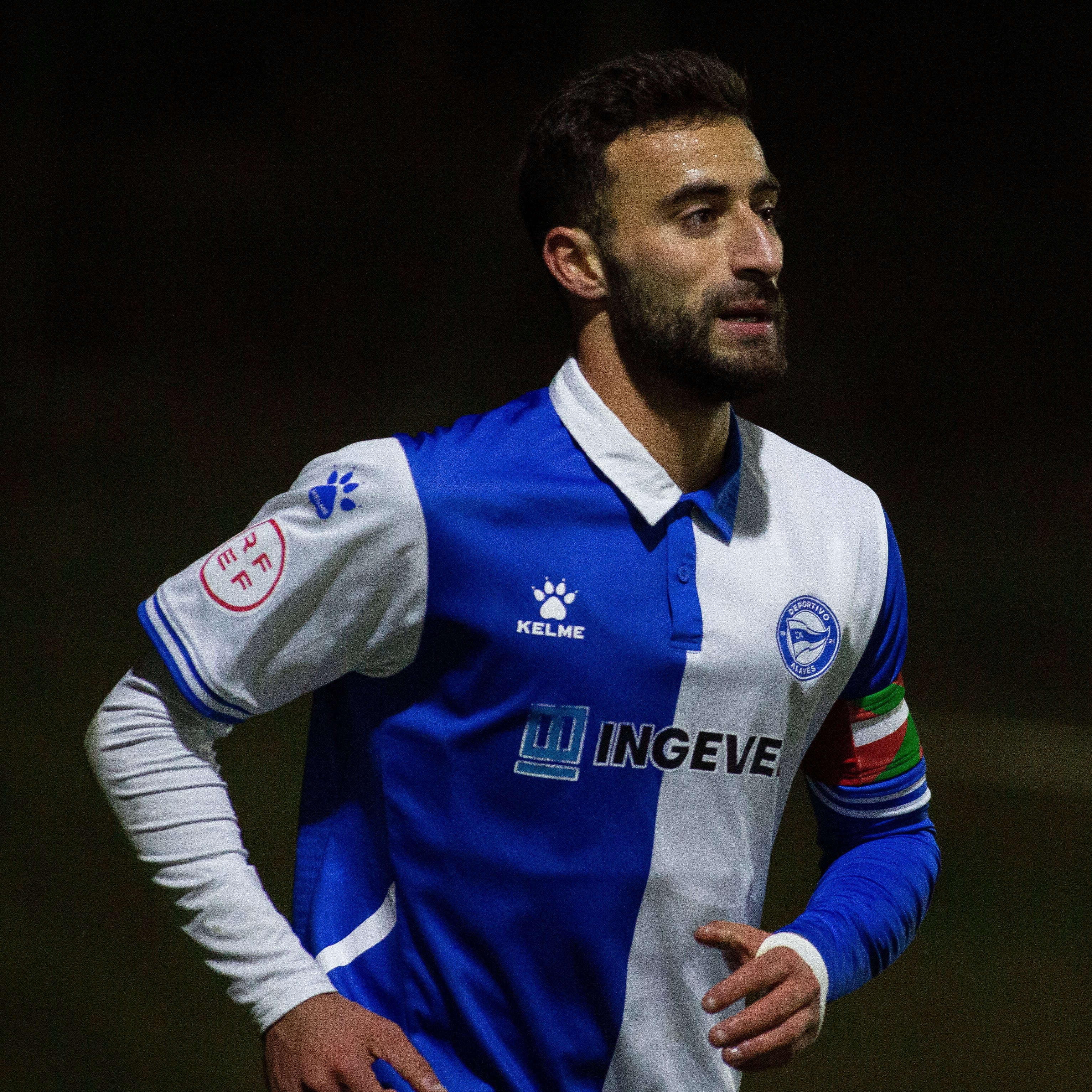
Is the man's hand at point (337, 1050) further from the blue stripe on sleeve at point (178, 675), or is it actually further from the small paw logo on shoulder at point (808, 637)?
the small paw logo on shoulder at point (808, 637)

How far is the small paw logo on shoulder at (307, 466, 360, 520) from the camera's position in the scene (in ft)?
4.19

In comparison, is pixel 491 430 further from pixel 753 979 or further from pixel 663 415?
pixel 753 979

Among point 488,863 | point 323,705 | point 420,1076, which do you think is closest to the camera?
point 420,1076

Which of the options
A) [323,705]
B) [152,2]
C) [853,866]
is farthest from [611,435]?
[152,2]

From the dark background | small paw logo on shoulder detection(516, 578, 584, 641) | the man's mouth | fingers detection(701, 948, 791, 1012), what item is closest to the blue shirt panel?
small paw logo on shoulder detection(516, 578, 584, 641)

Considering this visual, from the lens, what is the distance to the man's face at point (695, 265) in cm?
136

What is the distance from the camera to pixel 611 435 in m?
1.37

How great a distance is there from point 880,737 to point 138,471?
266cm

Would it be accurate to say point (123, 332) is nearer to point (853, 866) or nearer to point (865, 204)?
point (865, 204)

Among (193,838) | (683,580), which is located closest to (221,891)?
(193,838)

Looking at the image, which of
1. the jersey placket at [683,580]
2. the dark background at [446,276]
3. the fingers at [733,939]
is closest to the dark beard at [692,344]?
the jersey placket at [683,580]

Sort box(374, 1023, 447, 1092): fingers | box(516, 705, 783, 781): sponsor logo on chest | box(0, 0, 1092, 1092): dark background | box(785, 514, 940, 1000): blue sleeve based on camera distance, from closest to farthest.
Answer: box(374, 1023, 447, 1092): fingers < box(516, 705, 783, 781): sponsor logo on chest < box(785, 514, 940, 1000): blue sleeve < box(0, 0, 1092, 1092): dark background

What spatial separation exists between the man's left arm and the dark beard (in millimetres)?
217

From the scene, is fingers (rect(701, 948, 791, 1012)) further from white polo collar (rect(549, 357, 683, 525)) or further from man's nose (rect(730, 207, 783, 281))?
man's nose (rect(730, 207, 783, 281))
